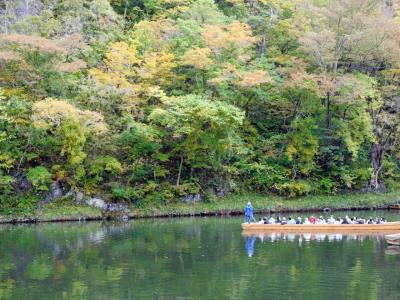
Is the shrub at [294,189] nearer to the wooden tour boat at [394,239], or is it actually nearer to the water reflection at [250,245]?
the water reflection at [250,245]

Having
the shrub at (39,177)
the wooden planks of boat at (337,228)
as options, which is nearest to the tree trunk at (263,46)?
the shrub at (39,177)

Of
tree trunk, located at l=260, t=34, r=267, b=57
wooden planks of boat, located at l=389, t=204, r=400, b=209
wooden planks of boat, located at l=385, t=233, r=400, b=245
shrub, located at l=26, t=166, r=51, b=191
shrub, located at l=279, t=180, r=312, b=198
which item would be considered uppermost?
tree trunk, located at l=260, t=34, r=267, b=57

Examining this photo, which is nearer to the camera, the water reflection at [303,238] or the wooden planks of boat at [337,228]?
the water reflection at [303,238]

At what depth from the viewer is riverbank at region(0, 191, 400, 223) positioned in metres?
36.7

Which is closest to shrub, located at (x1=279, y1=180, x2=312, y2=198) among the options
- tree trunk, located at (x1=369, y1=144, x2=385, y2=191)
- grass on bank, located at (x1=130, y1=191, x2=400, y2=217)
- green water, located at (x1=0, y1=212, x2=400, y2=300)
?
grass on bank, located at (x1=130, y1=191, x2=400, y2=217)

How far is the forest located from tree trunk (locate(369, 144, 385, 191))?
0.37 feet

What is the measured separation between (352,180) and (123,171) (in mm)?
17801

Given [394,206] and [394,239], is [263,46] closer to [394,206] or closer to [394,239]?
[394,206]

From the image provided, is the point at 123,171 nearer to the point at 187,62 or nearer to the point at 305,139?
the point at 187,62

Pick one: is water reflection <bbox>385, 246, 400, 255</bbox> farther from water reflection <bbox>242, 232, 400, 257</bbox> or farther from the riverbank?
the riverbank

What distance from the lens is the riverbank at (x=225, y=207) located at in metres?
36.7

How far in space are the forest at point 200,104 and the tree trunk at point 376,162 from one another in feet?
0.37

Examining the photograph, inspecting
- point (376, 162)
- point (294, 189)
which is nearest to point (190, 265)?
point (294, 189)

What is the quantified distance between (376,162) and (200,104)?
16430 mm
